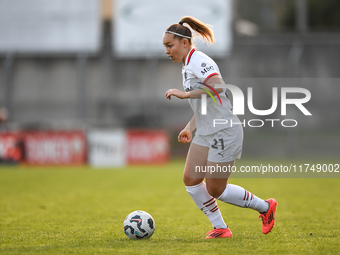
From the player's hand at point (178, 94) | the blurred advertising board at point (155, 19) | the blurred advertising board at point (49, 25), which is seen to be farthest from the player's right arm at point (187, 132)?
the blurred advertising board at point (49, 25)

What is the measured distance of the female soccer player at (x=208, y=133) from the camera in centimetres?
422

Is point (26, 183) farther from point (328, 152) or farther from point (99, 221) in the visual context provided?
point (328, 152)

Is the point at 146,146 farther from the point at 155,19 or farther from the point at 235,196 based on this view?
the point at 235,196

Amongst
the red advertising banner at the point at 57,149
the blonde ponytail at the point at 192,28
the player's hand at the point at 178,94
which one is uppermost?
the blonde ponytail at the point at 192,28

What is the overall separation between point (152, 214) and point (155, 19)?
14.8 meters

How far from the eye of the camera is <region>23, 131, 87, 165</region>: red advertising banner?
15227mm

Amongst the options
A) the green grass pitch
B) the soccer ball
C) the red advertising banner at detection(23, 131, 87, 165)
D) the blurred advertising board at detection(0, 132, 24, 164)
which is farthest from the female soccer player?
the blurred advertising board at detection(0, 132, 24, 164)

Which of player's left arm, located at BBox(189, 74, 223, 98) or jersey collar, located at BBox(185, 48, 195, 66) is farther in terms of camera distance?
jersey collar, located at BBox(185, 48, 195, 66)

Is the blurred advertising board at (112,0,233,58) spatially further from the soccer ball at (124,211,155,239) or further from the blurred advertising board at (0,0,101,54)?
the soccer ball at (124,211,155,239)

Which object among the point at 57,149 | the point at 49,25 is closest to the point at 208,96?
the point at 57,149

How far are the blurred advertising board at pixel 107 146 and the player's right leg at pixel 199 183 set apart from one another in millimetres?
10738

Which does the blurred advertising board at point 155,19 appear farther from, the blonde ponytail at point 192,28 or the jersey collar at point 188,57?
the jersey collar at point 188,57

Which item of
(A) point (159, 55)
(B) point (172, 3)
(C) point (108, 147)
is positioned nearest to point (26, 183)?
(C) point (108, 147)

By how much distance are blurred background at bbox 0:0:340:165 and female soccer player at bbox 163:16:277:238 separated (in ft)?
35.4
